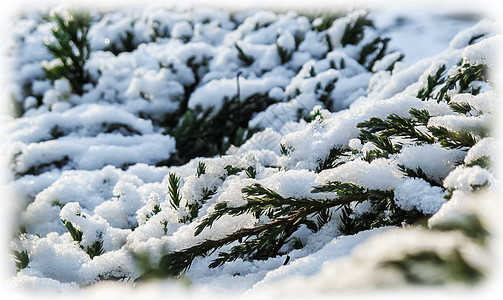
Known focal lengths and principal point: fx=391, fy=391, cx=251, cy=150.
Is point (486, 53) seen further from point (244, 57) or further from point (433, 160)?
point (244, 57)

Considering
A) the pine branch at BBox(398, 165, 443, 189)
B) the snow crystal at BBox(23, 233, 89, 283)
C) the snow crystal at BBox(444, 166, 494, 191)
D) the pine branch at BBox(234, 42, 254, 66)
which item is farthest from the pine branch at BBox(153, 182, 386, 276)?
the pine branch at BBox(234, 42, 254, 66)

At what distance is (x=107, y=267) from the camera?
1.31 meters

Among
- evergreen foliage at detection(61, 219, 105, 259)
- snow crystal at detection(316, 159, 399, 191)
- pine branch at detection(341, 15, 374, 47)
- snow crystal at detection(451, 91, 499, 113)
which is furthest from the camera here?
pine branch at detection(341, 15, 374, 47)

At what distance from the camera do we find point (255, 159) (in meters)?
1.63

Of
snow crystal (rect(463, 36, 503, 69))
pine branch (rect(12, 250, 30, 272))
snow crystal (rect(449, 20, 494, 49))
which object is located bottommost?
pine branch (rect(12, 250, 30, 272))

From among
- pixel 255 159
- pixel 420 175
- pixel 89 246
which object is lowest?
pixel 89 246

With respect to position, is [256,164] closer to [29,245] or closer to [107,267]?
[107,267]

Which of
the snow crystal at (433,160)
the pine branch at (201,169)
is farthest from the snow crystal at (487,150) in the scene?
the pine branch at (201,169)

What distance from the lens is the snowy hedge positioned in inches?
38.5

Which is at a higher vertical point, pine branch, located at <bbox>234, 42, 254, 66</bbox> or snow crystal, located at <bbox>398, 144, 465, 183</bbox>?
snow crystal, located at <bbox>398, 144, 465, 183</bbox>

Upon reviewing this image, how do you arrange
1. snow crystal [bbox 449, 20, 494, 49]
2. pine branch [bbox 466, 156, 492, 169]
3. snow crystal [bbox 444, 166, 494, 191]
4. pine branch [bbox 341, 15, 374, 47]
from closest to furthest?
snow crystal [bbox 444, 166, 494, 191] → pine branch [bbox 466, 156, 492, 169] → snow crystal [bbox 449, 20, 494, 49] → pine branch [bbox 341, 15, 374, 47]

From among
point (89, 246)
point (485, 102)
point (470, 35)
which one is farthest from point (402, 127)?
point (470, 35)

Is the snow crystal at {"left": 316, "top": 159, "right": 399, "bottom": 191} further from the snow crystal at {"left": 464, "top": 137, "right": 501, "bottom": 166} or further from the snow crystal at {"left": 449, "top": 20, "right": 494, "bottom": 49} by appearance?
the snow crystal at {"left": 449, "top": 20, "right": 494, "bottom": 49}

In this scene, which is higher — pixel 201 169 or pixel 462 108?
pixel 462 108
